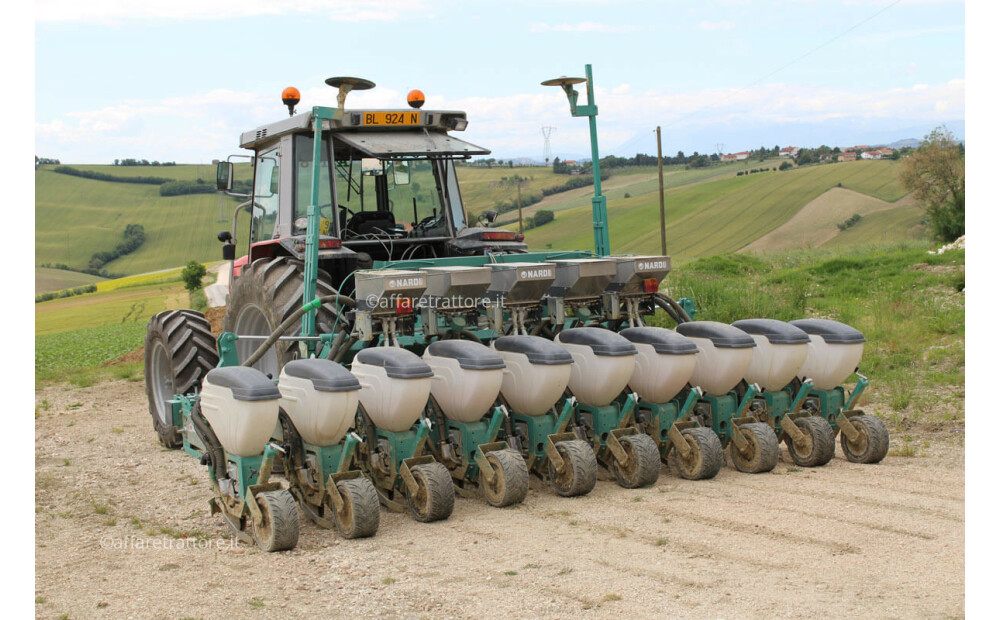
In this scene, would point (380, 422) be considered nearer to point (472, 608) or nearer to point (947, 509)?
point (472, 608)

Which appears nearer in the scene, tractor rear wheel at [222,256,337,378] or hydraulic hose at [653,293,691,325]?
tractor rear wheel at [222,256,337,378]

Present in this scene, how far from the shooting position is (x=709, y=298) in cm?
1314

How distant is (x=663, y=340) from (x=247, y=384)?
9.41ft

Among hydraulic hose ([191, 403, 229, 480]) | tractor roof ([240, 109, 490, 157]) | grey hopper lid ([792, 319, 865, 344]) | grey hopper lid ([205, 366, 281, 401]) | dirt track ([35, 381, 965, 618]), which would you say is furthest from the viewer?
tractor roof ([240, 109, 490, 157])

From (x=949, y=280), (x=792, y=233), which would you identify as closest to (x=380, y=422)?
(x=949, y=280)

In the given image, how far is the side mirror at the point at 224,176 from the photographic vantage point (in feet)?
26.7

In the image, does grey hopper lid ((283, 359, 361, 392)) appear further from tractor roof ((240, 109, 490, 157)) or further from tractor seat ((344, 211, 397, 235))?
tractor seat ((344, 211, 397, 235))

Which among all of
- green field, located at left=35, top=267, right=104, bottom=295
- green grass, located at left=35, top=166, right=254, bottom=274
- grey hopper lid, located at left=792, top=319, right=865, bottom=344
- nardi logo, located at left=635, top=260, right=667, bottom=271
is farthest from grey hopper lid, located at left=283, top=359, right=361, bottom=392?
green grass, located at left=35, top=166, right=254, bottom=274

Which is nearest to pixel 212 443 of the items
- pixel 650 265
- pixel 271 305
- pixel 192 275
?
pixel 271 305

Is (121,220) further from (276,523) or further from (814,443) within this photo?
(276,523)

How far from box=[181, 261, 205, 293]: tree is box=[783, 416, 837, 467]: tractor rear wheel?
31.4 meters

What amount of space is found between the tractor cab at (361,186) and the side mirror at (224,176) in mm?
11

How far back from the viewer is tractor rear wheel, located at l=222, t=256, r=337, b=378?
6.62 meters

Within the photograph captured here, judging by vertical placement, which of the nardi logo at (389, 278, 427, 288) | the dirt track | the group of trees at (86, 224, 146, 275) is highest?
A: the group of trees at (86, 224, 146, 275)
